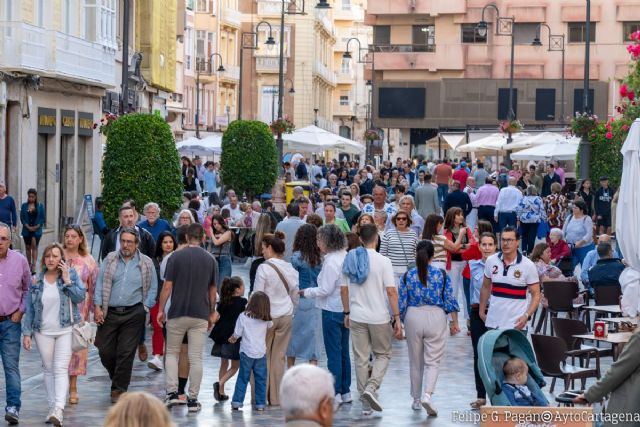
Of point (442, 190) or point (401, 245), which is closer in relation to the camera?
point (401, 245)

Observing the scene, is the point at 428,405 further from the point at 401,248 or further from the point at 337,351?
the point at 401,248

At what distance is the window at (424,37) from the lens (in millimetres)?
82188

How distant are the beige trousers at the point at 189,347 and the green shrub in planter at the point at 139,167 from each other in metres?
9.64

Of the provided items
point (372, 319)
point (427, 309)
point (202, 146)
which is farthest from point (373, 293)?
point (202, 146)

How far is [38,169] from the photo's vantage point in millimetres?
36781

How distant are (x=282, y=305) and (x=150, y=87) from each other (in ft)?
129

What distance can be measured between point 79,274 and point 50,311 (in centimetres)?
111

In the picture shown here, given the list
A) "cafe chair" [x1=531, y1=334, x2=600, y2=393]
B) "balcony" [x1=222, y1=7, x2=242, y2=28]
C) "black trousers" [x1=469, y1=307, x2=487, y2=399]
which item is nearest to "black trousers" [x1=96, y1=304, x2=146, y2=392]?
"black trousers" [x1=469, y1=307, x2=487, y2=399]

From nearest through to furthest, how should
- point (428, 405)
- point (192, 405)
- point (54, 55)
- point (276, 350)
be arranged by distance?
point (428, 405)
point (192, 405)
point (276, 350)
point (54, 55)

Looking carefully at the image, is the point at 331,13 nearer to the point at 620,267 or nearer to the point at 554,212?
the point at 554,212

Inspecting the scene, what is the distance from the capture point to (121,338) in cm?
1412

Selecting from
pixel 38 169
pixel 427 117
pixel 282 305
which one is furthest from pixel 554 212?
pixel 427 117

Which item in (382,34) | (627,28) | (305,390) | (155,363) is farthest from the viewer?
(382,34)

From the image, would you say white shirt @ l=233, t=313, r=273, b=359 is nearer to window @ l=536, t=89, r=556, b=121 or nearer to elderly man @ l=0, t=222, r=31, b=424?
elderly man @ l=0, t=222, r=31, b=424
